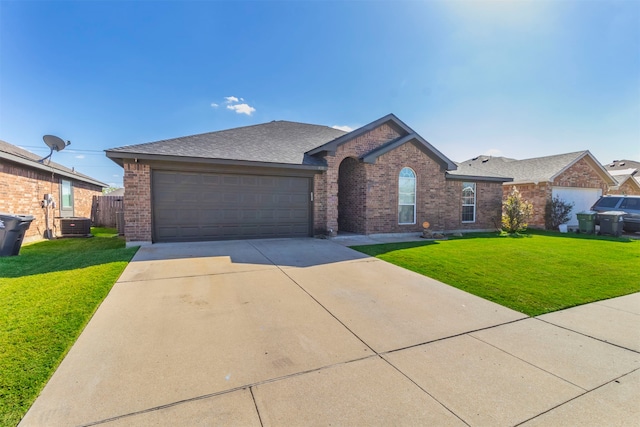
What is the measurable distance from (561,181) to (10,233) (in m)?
23.8

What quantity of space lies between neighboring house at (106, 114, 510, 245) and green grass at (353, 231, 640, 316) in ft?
8.36

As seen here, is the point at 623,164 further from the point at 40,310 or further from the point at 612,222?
the point at 40,310

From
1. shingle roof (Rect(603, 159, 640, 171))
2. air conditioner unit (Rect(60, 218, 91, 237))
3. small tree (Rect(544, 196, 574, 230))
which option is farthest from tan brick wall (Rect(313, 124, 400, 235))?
shingle roof (Rect(603, 159, 640, 171))

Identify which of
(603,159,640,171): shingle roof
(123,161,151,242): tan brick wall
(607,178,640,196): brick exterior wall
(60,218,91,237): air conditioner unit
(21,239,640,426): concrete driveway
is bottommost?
(21,239,640,426): concrete driveway

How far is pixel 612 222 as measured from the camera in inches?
488

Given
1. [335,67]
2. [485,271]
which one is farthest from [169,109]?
[485,271]

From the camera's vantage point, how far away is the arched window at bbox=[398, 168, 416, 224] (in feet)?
37.5

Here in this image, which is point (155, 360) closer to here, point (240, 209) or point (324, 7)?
point (240, 209)

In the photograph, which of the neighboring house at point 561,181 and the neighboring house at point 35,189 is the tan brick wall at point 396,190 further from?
the neighboring house at point 35,189

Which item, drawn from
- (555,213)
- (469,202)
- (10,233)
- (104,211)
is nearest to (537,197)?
(555,213)

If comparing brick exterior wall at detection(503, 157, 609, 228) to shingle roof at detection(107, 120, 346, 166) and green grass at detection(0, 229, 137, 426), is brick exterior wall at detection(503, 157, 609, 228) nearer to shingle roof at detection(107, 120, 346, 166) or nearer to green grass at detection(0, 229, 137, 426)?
shingle roof at detection(107, 120, 346, 166)

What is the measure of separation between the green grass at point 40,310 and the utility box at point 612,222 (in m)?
18.4

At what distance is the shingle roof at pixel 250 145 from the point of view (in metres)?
8.77

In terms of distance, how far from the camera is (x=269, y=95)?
14.2 metres
